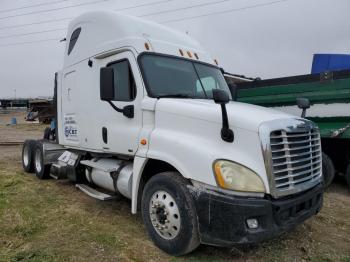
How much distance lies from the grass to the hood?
5.14 feet

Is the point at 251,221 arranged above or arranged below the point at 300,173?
below

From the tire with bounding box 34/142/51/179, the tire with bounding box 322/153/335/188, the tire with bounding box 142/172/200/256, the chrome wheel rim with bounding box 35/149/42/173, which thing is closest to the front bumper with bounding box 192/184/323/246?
the tire with bounding box 142/172/200/256

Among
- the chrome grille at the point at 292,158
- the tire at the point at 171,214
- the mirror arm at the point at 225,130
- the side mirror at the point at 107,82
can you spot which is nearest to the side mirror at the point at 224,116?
the mirror arm at the point at 225,130

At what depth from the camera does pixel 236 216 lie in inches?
131

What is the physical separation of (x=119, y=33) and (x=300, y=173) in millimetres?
3183

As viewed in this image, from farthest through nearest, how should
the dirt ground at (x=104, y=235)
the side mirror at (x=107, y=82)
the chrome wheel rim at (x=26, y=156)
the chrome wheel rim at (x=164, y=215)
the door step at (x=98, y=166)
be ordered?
the chrome wheel rim at (x=26, y=156) → the door step at (x=98, y=166) → the side mirror at (x=107, y=82) → the dirt ground at (x=104, y=235) → the chrome wheel rim at (x=164, y=215)

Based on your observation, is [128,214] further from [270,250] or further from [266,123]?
[266,123]

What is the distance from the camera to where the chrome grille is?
3.47 m

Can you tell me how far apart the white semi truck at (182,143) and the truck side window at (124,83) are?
15 millimetres

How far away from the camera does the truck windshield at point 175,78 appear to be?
14.7 feet

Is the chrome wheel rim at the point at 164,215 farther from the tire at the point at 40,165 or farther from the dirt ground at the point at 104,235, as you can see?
the tire at the point at 40,165

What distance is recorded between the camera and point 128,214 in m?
5.37

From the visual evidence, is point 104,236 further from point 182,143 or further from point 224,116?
point 224,116

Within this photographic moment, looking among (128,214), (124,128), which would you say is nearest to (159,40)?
(124,128)
